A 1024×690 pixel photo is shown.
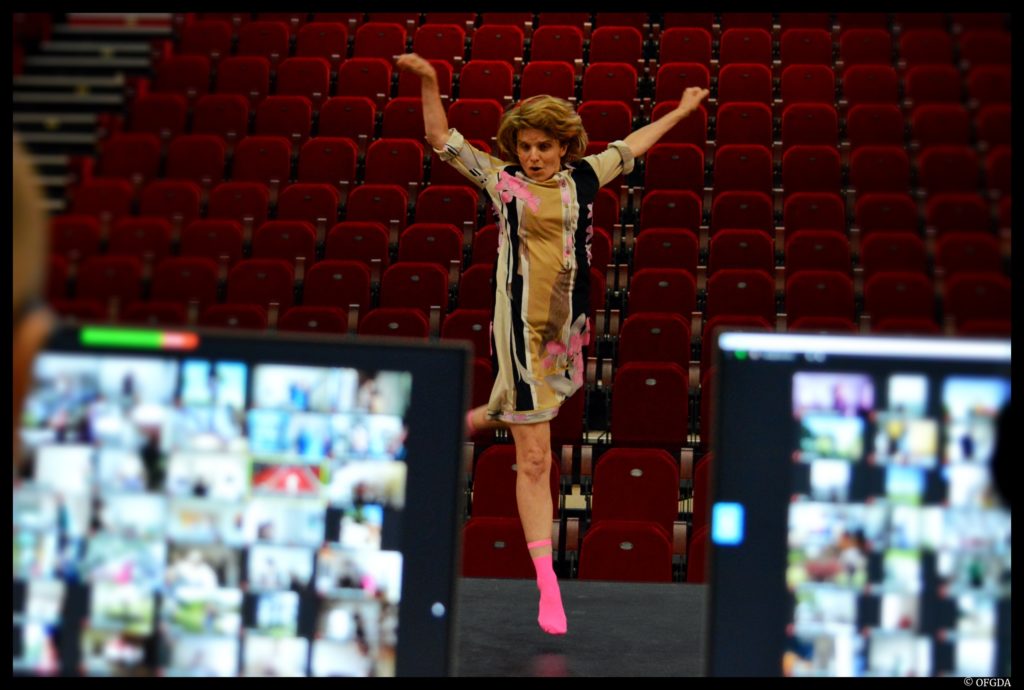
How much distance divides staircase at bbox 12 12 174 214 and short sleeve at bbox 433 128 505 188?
549 centimetres

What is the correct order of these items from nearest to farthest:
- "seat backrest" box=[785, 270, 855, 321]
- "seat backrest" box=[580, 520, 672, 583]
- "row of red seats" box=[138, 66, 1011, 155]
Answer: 1. "seat backrest" box=[580, 520, 672, 583]
2. "seat backrest" box=[785, 270, 855, 321]
3. "row of red seats" box=[138, 66, 1011, 155]

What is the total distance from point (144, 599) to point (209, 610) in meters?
0.05

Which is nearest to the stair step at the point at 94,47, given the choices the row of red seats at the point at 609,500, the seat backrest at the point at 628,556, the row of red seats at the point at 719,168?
the row of red seats at the point at 719,168

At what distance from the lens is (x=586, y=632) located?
7.59ft

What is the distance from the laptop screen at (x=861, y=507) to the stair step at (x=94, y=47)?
843cm

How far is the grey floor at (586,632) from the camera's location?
2.01 meters

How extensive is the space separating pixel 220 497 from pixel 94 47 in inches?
342

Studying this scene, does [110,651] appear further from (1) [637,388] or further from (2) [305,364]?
(1) [637,388]

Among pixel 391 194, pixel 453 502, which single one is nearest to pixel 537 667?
pixel 453 502

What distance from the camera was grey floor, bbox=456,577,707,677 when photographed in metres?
2.01

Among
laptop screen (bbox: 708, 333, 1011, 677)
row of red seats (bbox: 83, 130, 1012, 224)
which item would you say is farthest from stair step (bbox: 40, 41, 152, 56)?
laptop screen (bbox: 708, 333, 1011, 677)

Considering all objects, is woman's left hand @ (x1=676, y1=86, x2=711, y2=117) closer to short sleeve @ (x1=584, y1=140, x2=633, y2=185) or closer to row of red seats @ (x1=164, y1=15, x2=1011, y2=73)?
short sleeve @ (x1=584, y1=140, x2=633, y2=185)

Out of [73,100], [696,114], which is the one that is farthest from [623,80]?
[73,100]

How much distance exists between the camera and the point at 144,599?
39.1 inches
